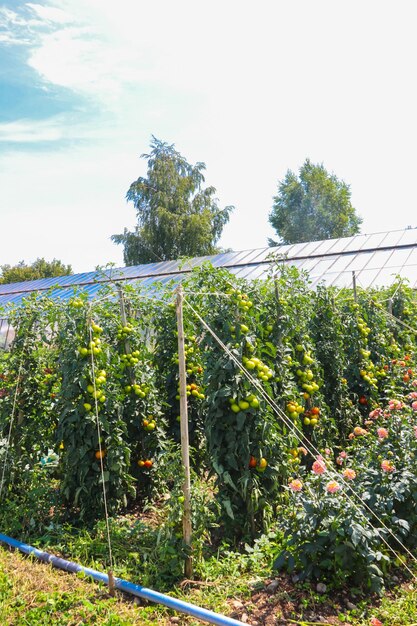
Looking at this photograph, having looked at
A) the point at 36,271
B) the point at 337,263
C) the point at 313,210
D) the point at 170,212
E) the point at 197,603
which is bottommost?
the point at 197,603

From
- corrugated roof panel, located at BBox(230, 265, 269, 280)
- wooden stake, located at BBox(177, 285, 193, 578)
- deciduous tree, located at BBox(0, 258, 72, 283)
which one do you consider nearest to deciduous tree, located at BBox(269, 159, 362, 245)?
deciduous tree, located at BBox(0, 258, 72, 283)

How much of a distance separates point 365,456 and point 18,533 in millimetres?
2703

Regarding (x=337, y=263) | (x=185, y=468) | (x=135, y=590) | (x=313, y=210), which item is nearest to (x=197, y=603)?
(x=135, y=590)

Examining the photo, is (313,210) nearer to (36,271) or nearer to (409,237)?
(36,271)

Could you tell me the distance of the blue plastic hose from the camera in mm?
2615

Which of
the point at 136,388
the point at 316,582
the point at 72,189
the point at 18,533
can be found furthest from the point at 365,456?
the point at 72,189

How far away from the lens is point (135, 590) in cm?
297

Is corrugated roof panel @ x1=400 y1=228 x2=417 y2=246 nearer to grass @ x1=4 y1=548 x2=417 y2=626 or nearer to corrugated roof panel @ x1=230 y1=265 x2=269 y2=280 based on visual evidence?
corrugated roof panel @ x1=230 y1=265 x2=269 y2=280

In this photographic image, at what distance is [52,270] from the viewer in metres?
31.0

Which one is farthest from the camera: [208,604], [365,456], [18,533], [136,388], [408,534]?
[136,388]

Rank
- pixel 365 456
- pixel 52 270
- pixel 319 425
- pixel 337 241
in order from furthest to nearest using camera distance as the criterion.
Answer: pixel 52 270
pixel 337 241
pixel 319 425
pixel 365 456

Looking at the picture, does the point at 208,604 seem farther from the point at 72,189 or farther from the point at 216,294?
the point at 72,189

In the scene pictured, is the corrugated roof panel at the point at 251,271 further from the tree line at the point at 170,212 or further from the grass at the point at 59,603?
the tree line at the point at 170,212

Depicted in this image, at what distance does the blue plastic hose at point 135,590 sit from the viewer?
8.58 feet
